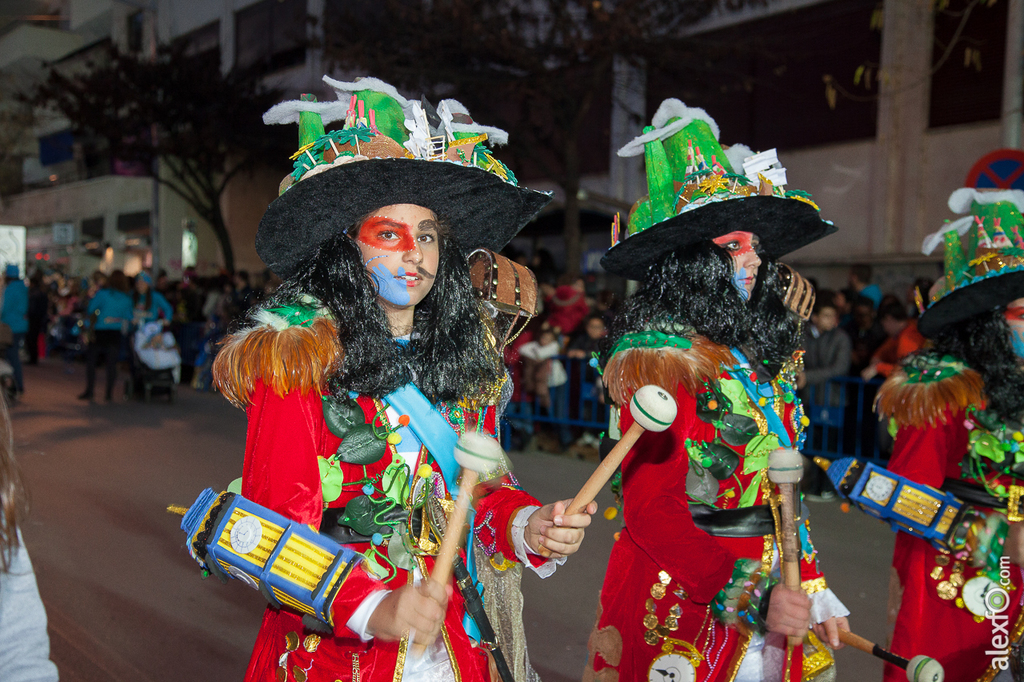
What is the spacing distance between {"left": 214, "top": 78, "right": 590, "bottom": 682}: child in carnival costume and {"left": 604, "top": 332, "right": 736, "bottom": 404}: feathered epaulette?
37cm

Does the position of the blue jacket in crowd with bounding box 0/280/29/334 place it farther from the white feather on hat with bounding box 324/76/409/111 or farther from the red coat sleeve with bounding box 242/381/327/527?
the red coat sleeve with bounding box 242/381/327/527

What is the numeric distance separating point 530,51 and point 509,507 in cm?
1028

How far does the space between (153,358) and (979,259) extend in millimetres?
10823

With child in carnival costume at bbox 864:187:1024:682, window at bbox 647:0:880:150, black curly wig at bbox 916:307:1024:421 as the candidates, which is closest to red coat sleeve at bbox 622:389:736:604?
child in carnival costume at bbox 864:187:1024:682

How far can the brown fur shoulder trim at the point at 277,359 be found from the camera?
1.81 m

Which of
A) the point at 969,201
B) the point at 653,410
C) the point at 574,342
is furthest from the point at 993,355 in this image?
the point at 574,342

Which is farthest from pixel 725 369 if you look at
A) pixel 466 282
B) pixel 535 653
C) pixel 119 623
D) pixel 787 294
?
pixel 119 623

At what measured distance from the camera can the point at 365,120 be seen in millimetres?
2160

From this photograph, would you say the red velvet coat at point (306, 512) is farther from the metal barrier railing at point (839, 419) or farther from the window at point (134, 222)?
the window at point (134, 222)

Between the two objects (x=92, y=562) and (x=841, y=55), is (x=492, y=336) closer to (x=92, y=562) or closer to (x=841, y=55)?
(x=92, y=562)

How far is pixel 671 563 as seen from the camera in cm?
216

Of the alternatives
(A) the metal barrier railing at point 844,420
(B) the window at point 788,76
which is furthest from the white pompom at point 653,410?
(B) the window at point 788,76

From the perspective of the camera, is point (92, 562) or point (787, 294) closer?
point (787, 294)

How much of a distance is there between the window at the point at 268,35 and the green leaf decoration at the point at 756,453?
21550mm
